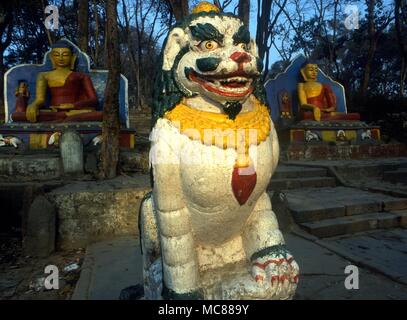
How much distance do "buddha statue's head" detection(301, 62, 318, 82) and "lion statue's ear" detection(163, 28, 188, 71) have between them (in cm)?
852

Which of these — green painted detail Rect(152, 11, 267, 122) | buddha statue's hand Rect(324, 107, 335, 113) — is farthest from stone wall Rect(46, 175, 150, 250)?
buddha statue's hand Rect(324, 107, 335, 113)

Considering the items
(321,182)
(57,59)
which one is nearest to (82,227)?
(321,182)

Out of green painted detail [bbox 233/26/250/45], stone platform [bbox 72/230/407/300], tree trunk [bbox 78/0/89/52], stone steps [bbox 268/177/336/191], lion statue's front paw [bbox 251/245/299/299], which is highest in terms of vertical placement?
tree trunk [bbox 78/0/89/52]

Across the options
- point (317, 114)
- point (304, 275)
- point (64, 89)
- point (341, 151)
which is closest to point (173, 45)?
point (304, 275)

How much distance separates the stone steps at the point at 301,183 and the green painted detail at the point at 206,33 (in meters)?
4.33

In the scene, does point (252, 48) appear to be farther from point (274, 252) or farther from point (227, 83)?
point (274, 252)

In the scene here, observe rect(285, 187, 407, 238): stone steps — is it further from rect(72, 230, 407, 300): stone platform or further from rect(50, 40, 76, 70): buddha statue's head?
rect(50, 40, 76, 70): buddha statue's head

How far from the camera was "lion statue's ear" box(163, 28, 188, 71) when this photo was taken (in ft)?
6.03

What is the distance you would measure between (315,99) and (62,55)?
6.04 m

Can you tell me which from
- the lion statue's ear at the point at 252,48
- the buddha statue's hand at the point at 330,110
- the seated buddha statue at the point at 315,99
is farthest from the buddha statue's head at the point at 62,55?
the lion statue's ear at the point at 252,48

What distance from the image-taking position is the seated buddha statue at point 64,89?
23.5 feet

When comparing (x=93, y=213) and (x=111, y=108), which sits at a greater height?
(x=111, y=108)

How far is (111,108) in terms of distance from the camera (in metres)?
5.33

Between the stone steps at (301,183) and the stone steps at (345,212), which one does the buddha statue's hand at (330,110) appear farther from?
the stone steps at (345,212)
